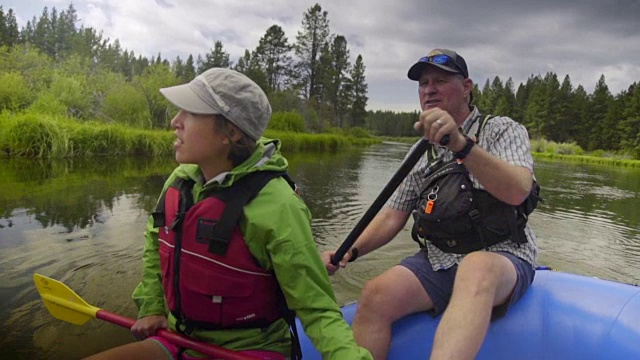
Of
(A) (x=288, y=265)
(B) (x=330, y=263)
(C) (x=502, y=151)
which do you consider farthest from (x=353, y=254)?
(A) (x=288, y=265)

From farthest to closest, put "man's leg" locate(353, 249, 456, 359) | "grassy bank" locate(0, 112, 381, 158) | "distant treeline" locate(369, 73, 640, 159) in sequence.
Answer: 1. "distant treeline" locate(369, 73, 640, 159)
2. "grassy bank" locate(0, 112, 381, 158)
3. "man's leg" locate(353, 249, 456, 359)

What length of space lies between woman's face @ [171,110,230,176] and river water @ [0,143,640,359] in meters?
1.83

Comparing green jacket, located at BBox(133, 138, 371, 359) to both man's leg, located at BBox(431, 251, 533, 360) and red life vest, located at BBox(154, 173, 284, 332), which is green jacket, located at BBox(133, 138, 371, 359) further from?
man's leg, located at BBox(431, 251, 533, 360)

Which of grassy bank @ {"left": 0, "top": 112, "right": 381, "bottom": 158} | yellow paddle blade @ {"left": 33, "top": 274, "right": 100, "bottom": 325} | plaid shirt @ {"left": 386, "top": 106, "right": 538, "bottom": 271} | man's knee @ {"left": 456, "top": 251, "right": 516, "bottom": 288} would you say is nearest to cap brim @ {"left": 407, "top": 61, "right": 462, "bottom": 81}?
plaid shirt @ {"left": 386, "top": 106, "right": 538, "bottom": 271}

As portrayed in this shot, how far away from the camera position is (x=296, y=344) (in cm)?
155

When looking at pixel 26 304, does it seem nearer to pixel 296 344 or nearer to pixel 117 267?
pixel 117 267

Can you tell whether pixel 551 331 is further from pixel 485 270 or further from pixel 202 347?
pixel 202 347

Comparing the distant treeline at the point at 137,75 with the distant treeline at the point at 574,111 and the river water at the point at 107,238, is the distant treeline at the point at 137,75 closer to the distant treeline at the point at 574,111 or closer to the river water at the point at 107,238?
the river water at the point at 107,238

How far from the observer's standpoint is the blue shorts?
1917 mm

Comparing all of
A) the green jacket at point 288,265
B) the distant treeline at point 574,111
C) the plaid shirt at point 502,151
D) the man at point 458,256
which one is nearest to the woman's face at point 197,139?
the green jacket at point 288,265

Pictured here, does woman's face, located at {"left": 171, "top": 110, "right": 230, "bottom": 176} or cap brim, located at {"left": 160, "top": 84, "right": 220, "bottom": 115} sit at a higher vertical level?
cap brim, located at {"left": 160, "top": 84, "right": 220, "bottom": 115}

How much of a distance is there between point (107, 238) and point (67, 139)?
7430mm

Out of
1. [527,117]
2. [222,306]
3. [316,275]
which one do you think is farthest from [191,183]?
[527,117]

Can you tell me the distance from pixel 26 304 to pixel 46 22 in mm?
74963
